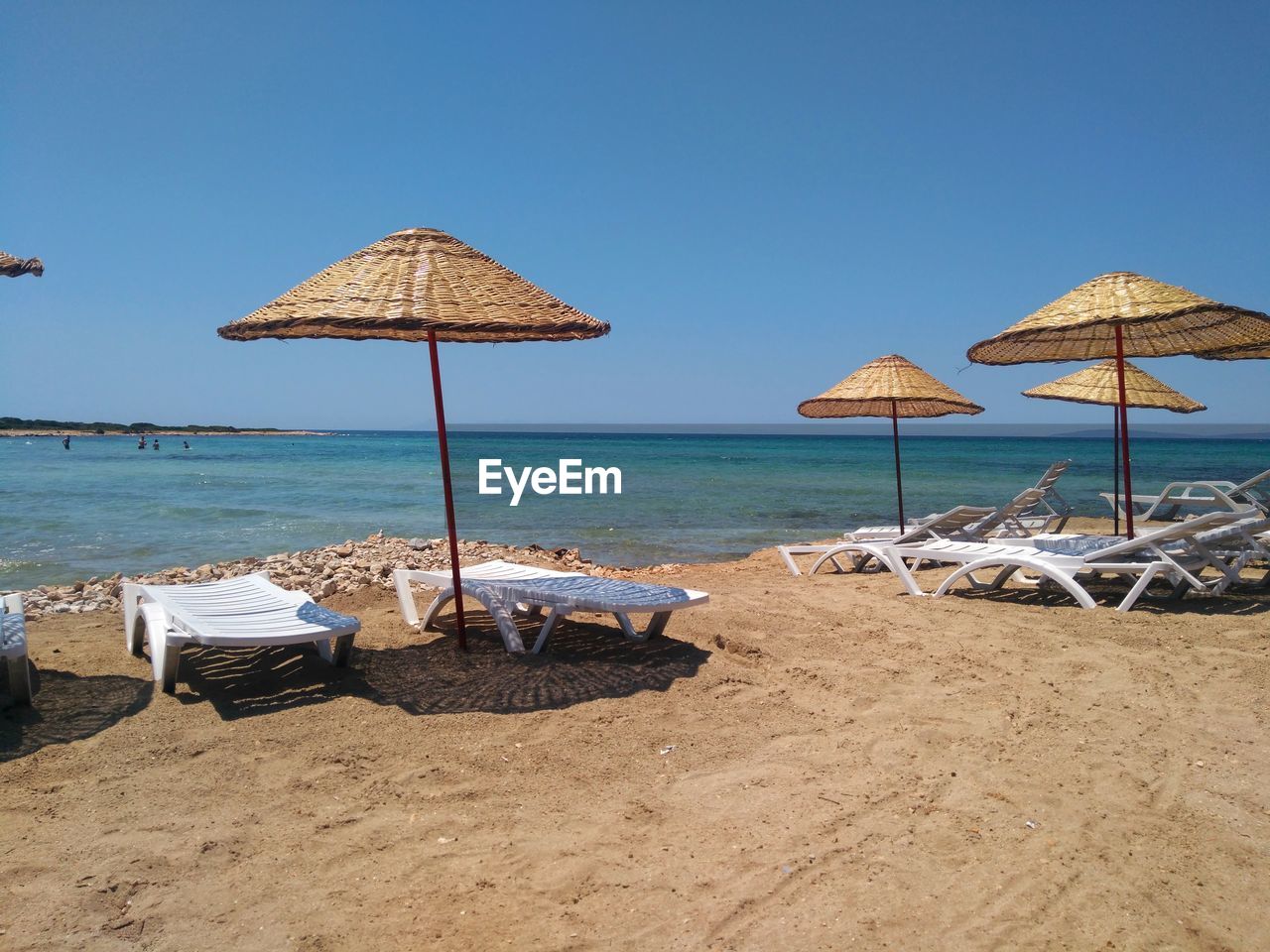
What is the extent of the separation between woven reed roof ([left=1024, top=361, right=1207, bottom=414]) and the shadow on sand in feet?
26.9

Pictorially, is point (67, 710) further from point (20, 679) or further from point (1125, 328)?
point (1125, 328)

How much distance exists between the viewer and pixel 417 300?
4.18 m

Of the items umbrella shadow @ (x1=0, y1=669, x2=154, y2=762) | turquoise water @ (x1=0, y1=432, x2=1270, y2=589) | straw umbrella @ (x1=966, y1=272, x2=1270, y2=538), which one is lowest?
turquoise water @ (x1=0, y1=432, x2=1270, y2=589)

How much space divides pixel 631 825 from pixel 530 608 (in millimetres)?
3185

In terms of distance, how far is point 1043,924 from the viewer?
7.40 ft

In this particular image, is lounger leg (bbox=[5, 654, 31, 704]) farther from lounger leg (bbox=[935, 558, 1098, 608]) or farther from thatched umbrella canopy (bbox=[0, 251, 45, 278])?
lounger leg (bbox=[935, 558, 1098, 608])

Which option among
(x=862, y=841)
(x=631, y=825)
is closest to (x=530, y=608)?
(x=631, y=825)

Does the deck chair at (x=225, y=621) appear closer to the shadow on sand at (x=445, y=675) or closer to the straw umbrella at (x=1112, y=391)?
the shadow on sand at (x=445, y=675)

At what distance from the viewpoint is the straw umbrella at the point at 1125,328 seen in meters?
5.99

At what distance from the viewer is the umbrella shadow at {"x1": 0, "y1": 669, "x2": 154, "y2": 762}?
354cm

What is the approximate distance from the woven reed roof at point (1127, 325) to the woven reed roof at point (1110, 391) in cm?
208

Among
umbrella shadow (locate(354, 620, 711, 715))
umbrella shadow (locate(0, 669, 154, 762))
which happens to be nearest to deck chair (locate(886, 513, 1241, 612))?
umbrella shadow (locate(354, 620, 711, 715))

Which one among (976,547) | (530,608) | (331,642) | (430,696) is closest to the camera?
(430,696)

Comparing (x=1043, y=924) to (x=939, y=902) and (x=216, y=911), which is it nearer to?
(x=939, y=902)
